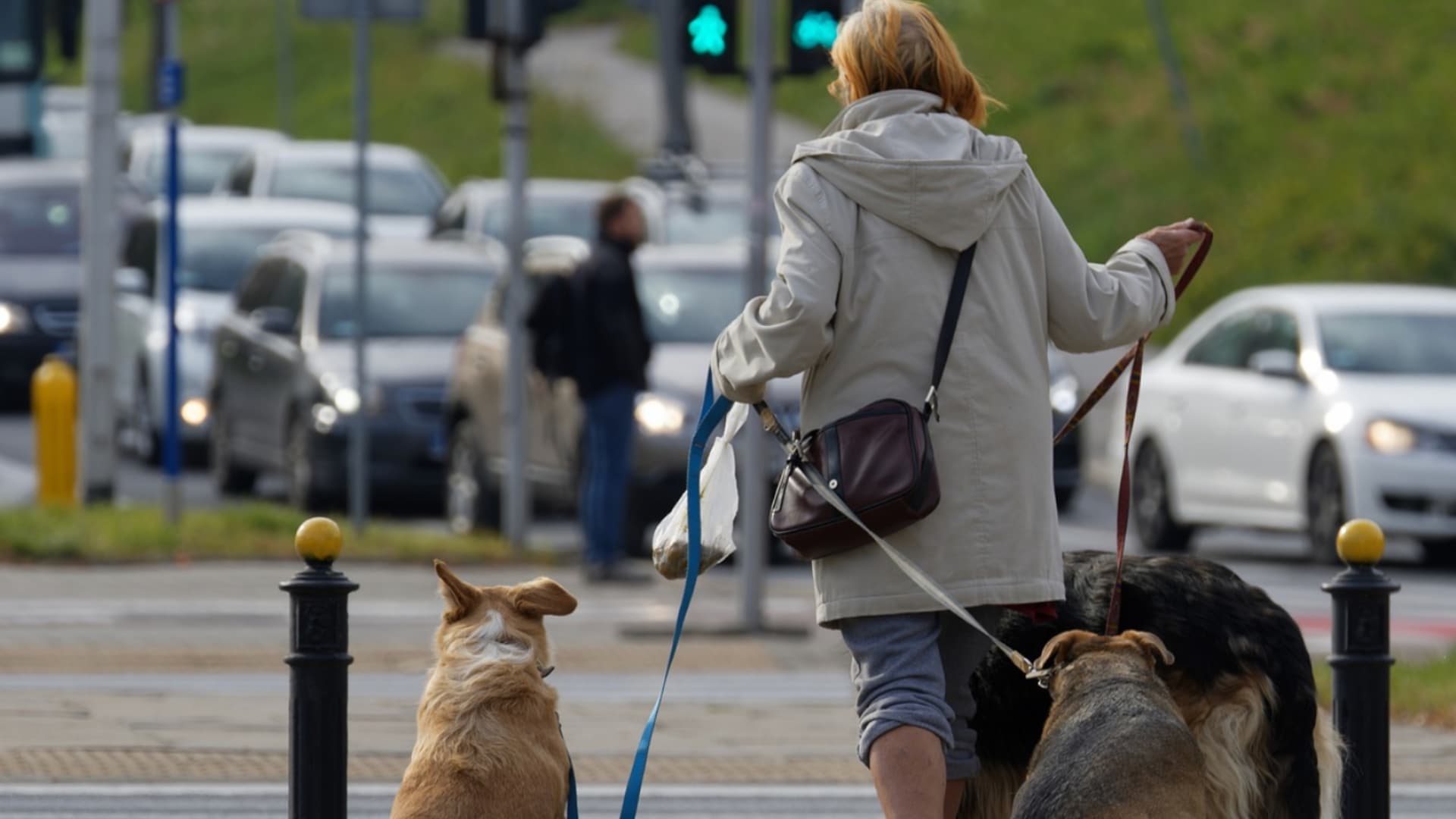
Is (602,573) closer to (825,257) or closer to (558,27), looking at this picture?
(825,257)

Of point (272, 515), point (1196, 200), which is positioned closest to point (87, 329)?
point (272, 515)

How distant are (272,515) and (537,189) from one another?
8710 mm

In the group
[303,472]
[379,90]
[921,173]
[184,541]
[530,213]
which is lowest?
[184,541]

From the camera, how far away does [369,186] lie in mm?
26688

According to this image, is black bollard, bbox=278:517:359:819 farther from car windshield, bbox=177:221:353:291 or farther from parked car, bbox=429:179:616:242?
parked car, bbox=429:179:616:242

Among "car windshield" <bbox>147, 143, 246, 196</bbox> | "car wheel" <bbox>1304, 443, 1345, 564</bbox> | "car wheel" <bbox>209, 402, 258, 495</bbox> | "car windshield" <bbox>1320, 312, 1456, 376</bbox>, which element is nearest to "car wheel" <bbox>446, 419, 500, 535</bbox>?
"car wheel" <bbox>209, 402, 258, 495</bbox>

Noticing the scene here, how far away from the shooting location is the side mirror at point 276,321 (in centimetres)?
1697

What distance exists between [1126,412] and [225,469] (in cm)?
1365

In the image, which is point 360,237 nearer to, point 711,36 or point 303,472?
point 303,472

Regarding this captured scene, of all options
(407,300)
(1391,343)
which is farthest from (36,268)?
(1391,343)

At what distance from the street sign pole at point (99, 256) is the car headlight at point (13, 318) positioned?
618 centimetres

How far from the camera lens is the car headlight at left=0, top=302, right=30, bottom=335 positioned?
22.0 m

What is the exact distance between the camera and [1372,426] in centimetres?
1441

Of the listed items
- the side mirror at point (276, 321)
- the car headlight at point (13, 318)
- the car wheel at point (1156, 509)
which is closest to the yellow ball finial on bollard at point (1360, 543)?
the car wheel at point (1156, 509)
